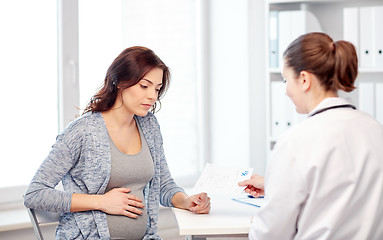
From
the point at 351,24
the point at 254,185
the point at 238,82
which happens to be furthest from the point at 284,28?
the point at 254,185

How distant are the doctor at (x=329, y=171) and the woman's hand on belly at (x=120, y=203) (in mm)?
622

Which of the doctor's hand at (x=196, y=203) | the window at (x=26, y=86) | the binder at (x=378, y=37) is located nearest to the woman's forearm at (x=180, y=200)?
the doctor's hand at (x=196, y=203)

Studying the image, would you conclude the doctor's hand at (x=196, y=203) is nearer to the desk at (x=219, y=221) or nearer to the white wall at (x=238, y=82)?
the desk at (x=219, y=221)

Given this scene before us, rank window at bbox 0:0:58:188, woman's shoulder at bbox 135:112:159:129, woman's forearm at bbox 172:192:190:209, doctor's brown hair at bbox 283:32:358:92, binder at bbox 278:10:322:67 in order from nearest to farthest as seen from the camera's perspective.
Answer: doctor's brown hair at bbox 283:32:358:92
woman's forearm at bbox 172:192:190:209
woman's shoulder at bbox 135:112:159:129
window at bbox 0:0:58:188
binder at bbox 278:10:322:67

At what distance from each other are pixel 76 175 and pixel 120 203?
0.67 feet

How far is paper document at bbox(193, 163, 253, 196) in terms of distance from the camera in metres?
1.90

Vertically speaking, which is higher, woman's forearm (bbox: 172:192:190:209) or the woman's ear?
the woman's ear

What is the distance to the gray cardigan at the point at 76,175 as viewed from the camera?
1.84 meters

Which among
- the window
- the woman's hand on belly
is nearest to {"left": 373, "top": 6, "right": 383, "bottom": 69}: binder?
the woman's hand on belly

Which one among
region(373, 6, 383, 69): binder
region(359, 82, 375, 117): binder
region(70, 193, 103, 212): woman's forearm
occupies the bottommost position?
region(70, 193, 103, 212): woman's forearm

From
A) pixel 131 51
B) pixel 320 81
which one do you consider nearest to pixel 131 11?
pixel 131 51

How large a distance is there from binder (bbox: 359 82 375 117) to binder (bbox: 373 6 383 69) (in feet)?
0.42

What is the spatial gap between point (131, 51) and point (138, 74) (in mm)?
103

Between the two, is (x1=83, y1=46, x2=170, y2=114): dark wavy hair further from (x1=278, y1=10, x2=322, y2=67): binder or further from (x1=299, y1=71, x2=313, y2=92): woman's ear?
(x1=278, y1=10, x2=322, y2=67): binder
